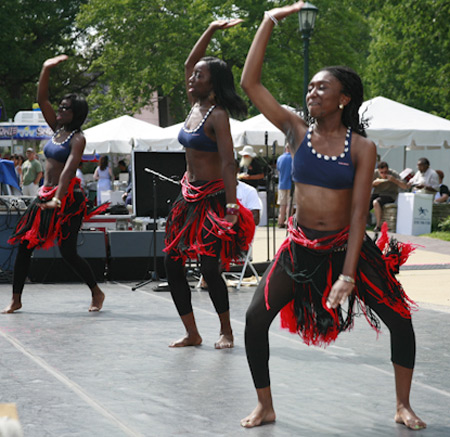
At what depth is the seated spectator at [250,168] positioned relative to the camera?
19628 mm

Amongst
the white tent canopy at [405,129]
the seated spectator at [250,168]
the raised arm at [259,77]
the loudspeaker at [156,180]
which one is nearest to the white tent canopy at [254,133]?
the seated spectator at [250,168]

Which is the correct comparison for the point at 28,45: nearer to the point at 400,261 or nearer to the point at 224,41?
the point at 224,41

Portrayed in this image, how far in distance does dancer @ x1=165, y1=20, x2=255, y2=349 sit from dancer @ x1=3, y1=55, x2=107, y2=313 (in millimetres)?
1784

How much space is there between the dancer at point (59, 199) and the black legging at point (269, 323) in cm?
383

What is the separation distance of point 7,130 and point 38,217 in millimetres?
21290

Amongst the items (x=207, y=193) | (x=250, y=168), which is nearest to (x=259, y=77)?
(x=207, y=193)

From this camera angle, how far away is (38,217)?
8289mm

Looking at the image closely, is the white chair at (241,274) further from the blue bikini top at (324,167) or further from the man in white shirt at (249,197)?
the blue bikini top at (324,167)

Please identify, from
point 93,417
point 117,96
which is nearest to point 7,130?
point 117,96

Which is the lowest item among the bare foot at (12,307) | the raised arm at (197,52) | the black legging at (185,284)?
the bare foot at (12,307)

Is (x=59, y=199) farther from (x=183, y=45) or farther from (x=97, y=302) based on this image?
(x=183, y=45)

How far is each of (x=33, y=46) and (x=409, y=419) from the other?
145ft

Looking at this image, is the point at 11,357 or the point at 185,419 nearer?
the point at 185,419

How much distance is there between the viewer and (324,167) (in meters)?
4.37
